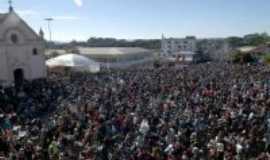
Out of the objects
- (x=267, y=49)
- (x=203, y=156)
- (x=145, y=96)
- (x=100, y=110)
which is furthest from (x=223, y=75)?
(x=267, y=49)

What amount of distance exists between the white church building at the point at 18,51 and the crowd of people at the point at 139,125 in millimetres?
11417

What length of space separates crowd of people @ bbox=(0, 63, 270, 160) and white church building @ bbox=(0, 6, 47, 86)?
11.4 meters

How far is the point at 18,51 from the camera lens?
3475 cm

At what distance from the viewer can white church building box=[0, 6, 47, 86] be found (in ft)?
110

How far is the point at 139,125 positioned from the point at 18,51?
23.1 m

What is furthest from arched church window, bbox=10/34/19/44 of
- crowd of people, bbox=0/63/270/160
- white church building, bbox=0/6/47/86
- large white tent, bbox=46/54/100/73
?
crowd of people, bbox=0/63/270/160

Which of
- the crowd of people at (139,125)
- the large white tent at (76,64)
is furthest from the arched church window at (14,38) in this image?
the crowd of people at (139,125)

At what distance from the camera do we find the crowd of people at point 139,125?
11.6 meters

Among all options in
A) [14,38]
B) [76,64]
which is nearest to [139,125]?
[14,38]

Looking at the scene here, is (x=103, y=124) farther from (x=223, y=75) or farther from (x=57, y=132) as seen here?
(x=223, y=75)

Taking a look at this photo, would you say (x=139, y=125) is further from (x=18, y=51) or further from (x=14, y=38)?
(x=14, y=38)

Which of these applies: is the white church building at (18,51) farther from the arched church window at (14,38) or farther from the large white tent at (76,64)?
the large white tent at (76,64)

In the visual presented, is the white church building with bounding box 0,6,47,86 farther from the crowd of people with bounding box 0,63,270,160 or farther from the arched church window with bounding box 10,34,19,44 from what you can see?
the crowd of people with bounding box 0,63,270,160

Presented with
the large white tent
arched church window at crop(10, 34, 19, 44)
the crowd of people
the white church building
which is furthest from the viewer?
the large white tent
